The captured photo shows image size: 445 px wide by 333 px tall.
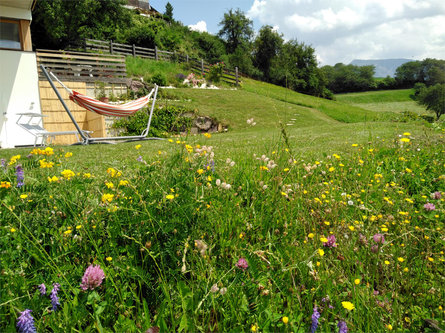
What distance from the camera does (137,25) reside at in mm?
27422

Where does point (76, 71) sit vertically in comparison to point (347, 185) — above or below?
above

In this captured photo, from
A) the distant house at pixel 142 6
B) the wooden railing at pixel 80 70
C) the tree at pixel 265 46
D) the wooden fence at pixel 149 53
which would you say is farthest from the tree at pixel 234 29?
the wooden railing at pixel 80 70

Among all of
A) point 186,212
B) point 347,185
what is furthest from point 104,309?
point 347,185

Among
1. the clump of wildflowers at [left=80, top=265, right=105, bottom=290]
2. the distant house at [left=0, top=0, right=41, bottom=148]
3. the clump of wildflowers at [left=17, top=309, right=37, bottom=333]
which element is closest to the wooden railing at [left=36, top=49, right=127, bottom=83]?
the distant house at [left=0, top=0, right=41, bottom=148]

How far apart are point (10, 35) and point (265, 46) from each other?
3994cm

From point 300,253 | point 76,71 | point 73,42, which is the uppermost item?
point 73,42

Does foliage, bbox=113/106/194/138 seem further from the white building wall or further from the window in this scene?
the window

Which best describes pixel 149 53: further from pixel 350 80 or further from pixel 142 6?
pixel 350 80

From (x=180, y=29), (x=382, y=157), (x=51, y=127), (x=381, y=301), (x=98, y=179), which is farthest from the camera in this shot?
(x=180, y=29)

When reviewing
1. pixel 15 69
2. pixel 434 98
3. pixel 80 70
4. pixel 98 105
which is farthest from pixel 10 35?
pixel 434 98

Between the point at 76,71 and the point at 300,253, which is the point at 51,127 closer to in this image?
the point at 76,71

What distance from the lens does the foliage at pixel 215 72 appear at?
22609mm

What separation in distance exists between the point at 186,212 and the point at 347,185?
1.87 meters

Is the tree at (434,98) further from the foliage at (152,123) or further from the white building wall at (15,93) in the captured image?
the white building wall at (15,93)
